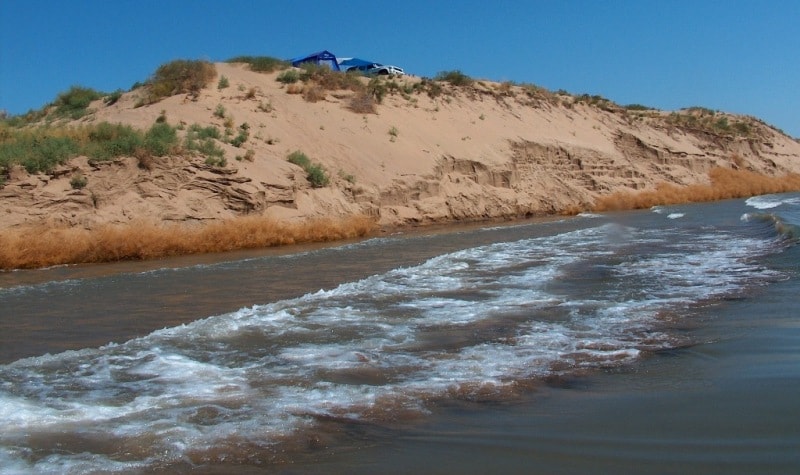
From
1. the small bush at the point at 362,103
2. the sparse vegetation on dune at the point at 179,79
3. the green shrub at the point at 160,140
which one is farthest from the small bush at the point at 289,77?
the green shrub at the point at 160,140

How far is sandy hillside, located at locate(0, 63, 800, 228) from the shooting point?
17703mm

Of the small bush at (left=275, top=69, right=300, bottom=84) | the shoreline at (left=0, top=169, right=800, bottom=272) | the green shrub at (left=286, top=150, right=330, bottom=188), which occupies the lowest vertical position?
the shoreline at (left=0, top=169, right=800, bottom=272)

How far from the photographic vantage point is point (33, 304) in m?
9.77

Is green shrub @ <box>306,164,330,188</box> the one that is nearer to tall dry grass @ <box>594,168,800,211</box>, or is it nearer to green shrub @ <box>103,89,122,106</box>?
green shrub @ <box>103,89,122,106</box>

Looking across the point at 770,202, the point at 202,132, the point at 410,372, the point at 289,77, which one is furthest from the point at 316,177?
the point at 770,202

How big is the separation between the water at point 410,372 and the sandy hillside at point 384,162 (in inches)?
235

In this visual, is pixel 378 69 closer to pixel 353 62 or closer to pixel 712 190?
pixel 353 62

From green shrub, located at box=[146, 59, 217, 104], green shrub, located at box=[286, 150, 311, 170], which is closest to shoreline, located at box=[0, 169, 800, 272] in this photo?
green shrub, located at box=[286, 150, 311, 170]

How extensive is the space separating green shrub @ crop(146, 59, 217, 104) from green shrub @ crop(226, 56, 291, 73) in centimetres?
404

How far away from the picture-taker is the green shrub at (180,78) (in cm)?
2627

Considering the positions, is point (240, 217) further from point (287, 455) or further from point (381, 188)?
point (287, 455)

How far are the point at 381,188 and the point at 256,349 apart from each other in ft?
58.2

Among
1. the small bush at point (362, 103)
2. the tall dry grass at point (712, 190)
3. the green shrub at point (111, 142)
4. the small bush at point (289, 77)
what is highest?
the small bush at point (289, 77)

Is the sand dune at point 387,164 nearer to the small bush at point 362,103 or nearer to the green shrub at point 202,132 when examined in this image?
the small bush at point 362,103
